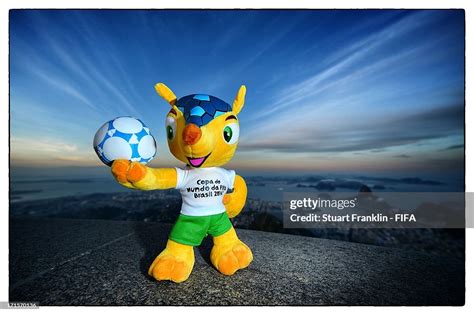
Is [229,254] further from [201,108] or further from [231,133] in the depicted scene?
[201,108]

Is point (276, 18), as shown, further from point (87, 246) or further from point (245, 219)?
point (87, 246)

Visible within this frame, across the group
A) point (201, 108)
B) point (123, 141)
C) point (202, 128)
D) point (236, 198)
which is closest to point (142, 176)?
point (123, 141)

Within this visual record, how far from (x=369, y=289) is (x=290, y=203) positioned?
103 cm

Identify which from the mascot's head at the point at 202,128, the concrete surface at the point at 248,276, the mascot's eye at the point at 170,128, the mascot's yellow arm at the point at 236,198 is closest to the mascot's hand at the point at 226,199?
the mascot's yellow arm at the point at 236,198

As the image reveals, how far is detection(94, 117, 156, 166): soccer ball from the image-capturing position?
2.10m

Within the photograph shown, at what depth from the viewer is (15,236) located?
3.54 m

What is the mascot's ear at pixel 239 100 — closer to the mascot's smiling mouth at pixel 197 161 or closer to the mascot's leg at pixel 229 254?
the mascot's smiling mouth at pixel 197 161

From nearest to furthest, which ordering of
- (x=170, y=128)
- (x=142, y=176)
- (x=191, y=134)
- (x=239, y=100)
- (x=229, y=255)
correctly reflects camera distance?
(x=191, y=134) → (x=142, y=176) → (x=170, y=128) → (x=229, y=255) → (x=239, y=100)

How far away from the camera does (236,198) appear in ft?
8.85

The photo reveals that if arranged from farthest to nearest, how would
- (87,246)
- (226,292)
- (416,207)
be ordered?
(87,246) < (416,207) < (226,292)

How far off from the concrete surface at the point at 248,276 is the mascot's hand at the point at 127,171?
2.82ft

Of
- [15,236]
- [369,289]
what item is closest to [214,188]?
[369,289]

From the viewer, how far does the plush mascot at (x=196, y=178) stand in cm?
214

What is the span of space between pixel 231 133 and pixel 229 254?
3.42ft
